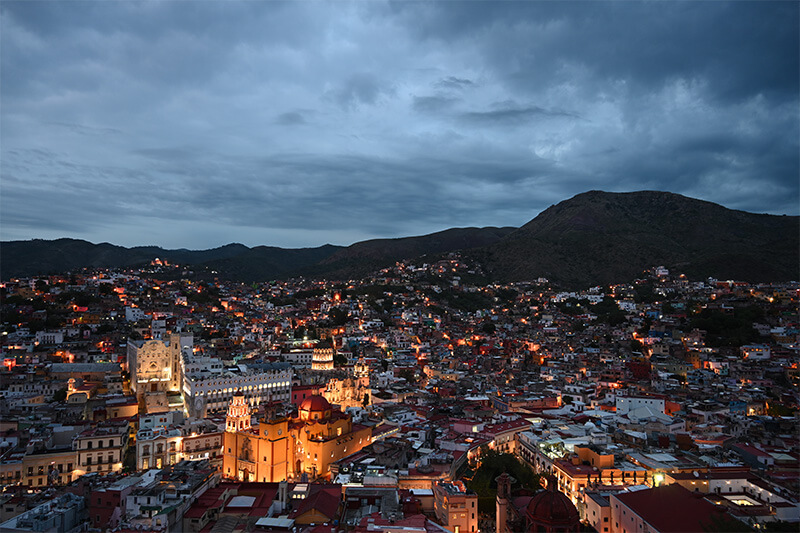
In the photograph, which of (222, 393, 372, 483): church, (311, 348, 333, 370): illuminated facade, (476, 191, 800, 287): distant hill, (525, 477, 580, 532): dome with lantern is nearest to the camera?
(525, 477, 580, 532): dome with lantern

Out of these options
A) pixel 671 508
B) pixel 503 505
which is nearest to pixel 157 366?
pixel 503 505

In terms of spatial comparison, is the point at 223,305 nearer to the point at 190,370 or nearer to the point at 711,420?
Answer: the point at 190,370

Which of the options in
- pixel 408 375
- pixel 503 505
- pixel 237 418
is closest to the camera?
pixel 503 505

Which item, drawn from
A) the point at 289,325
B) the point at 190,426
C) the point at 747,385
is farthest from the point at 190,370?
the point at 747,385

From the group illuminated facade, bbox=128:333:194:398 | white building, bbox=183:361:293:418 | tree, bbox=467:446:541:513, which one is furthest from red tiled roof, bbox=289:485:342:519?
illuminated facade, bbox=128:333:194:398

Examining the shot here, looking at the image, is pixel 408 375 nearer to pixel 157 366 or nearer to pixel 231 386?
pixel 231 386

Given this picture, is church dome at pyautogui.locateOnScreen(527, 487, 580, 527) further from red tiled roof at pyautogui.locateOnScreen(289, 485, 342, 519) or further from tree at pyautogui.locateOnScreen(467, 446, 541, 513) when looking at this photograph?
red tiled roof at pyautogui.locateOnScreen(289, 485, 342, 519)
